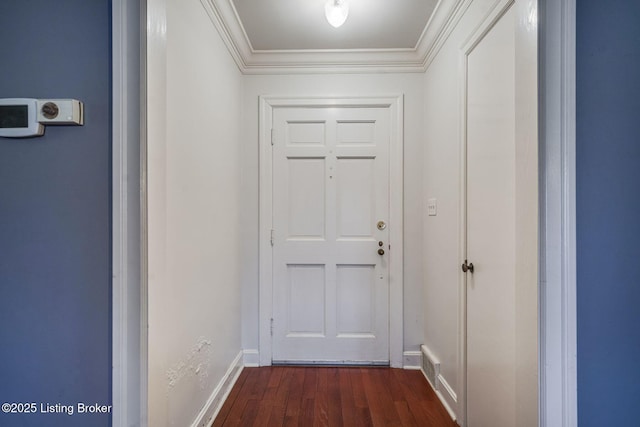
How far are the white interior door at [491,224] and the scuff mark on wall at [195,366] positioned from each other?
1.36 m

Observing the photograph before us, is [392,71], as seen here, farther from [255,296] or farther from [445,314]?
[255,296]

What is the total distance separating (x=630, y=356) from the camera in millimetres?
804

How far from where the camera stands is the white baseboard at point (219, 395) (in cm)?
153

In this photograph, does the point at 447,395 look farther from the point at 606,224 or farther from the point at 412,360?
the point at 606,224

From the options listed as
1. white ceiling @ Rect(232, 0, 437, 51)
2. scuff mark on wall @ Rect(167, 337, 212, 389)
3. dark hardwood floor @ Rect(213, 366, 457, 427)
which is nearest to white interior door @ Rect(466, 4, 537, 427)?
dark hardwood floor @ Rect(213, 366, 457, 427)

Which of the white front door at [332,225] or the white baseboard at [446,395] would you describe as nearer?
the white baseboard at [446,395]

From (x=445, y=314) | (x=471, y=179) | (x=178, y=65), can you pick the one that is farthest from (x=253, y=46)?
(x=445, y=314)

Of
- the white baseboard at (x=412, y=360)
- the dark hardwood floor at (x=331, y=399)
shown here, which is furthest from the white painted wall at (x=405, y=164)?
the dark hardwood floor at (x=331, y=399)

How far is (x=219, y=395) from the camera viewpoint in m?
1.75

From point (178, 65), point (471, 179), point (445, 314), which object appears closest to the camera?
point (178, 65)

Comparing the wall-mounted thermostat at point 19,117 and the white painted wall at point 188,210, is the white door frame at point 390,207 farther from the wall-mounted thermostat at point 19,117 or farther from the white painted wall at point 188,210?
the wall-mounted thermostat at point 19,117

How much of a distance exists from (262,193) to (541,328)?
1864mm

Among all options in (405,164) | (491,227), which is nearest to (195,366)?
(491,227)

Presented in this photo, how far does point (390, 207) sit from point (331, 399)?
54.1 inches
